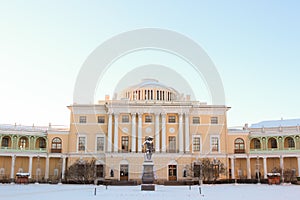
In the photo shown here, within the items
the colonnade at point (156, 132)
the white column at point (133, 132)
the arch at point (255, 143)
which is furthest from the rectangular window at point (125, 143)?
the arch at point (255, 143)

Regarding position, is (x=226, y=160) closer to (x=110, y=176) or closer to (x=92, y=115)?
(x=110, y=176)

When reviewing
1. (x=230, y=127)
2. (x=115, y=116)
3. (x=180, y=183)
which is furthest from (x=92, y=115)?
(x=230, y=127)

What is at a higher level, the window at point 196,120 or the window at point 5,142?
the window at point 196,120

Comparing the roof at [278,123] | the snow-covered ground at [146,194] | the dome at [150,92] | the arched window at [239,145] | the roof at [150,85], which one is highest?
the roof at [150,85]

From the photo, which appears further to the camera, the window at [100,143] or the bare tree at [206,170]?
the window at [100,143]

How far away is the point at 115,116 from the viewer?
189 feet

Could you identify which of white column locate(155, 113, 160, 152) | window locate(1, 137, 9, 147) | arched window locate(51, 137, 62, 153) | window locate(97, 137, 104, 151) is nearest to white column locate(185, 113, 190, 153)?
white column locate(155, 113, 160, 152)

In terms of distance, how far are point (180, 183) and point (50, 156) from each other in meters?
22.9

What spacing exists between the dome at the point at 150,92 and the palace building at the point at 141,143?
0.41 m

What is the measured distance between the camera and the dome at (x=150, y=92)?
201 ft

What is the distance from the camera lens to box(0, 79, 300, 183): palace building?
54938 millimetres

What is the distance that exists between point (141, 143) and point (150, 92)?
941 centimetres

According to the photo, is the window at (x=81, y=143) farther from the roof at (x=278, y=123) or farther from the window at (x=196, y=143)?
the roof at (x=278, y=123)

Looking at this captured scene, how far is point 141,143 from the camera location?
56719 mm
